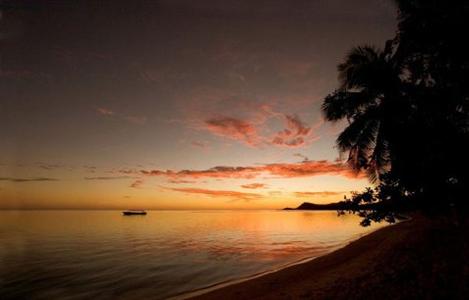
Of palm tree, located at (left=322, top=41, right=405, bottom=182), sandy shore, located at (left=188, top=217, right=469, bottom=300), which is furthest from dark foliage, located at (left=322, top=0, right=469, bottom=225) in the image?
palm tree, located at (left=322, top=41, right=405, bottom=182)

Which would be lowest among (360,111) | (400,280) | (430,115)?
(400,280)

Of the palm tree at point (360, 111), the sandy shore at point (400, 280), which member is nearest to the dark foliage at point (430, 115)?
the sandy shore at point (400, 280)

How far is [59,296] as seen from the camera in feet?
59.4

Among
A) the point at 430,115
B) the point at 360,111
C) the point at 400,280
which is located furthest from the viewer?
the point at 360,111

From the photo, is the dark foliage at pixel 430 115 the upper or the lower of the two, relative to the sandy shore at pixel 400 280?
upper

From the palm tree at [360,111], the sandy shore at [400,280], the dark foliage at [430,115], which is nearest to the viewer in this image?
the dark foliage at [430,115]

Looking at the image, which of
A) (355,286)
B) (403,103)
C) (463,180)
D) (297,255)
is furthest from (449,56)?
(297,255)

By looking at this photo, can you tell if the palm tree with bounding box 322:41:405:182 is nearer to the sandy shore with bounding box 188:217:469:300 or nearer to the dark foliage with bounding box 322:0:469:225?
the sandy shore with bounding box 188:217:469:300

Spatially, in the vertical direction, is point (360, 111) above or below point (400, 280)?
above

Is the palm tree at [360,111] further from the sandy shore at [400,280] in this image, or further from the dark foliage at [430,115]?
the dark foliage at [430,115]

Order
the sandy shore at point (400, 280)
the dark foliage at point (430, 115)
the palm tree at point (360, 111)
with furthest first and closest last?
the palm tree at point (360, 111) < the sandy shore at point (400, 280) < the dark foliage at point (430, 115)

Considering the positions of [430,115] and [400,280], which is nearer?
[430,115]

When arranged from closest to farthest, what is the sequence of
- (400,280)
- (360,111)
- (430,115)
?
(430,115) → (400,280) → (360,111)

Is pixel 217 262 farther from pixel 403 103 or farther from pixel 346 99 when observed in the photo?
pixel 403 103
